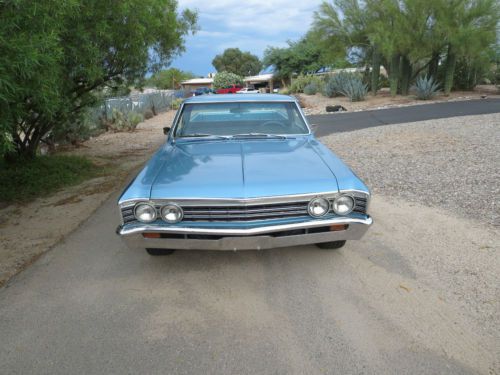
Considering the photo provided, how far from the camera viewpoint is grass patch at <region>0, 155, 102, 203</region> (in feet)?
19.8

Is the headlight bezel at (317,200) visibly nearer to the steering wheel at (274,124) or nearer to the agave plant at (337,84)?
the steering wheel at (274,124)

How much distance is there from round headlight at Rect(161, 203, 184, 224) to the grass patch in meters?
4.07

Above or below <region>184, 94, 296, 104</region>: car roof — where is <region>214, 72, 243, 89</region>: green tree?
below

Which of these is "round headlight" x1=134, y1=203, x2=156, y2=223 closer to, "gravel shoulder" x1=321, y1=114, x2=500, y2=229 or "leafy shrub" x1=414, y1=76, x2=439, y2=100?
"gravel shoulder" x1=321, y1=114, x2=500, y2=229

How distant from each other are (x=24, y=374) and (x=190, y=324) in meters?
1.01

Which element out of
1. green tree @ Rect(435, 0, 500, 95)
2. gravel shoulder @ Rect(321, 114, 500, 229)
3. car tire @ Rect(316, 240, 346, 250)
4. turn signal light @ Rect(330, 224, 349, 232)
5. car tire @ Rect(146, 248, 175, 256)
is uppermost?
green tree @ Rect(435, 0, 500, 95)

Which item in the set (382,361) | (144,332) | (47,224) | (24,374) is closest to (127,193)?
(144,332)

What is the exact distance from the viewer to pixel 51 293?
3.09 metres

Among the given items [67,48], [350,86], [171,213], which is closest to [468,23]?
[350,86]

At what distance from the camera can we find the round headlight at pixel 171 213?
278 centimetres

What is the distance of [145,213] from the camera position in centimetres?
281

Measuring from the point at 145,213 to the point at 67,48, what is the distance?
2.97 m

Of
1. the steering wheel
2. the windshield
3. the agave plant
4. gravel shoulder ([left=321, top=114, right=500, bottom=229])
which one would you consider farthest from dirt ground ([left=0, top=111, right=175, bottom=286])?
the agave plant

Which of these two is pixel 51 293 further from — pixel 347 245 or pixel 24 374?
pixel 347 245
